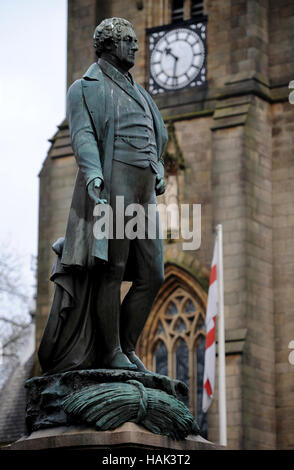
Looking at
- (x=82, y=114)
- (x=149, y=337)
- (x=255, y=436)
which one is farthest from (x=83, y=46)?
(x=82, y=114)

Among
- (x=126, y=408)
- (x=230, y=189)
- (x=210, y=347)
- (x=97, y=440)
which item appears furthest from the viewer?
(x=230, y=189)

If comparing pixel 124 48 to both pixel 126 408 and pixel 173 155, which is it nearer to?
pixel 126 408

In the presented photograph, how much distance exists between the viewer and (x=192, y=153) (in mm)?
29891

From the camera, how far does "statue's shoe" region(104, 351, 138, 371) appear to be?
8.15m

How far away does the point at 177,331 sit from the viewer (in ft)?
97.8

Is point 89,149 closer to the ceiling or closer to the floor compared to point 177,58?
closer to the floor

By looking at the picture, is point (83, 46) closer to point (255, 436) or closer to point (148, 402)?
point (255, 436)

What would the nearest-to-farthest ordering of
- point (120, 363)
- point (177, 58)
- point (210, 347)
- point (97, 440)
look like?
point (97, 440) → point (120, 363) → point (210, 347) → point (177, 58)

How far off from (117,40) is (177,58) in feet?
74.7

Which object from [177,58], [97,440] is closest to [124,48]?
[97,440]

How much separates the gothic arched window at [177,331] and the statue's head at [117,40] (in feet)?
68.1
